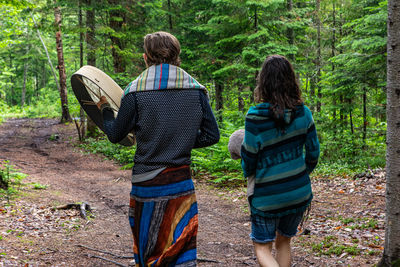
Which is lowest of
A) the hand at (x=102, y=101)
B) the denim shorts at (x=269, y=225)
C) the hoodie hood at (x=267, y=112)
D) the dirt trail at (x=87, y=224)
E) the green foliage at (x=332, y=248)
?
the dirt trail at (x=87, y=224)

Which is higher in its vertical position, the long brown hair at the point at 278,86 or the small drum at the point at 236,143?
the long brown hair at the point at 278,86

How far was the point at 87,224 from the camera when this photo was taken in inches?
237

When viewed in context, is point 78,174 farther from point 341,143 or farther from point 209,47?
point 341,143

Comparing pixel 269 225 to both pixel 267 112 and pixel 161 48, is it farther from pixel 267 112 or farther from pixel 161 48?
pixel 161 48

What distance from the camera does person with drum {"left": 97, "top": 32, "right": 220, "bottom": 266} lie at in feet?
7.99

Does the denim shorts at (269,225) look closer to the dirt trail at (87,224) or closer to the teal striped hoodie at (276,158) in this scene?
the teal striped hoodie at (276,158)

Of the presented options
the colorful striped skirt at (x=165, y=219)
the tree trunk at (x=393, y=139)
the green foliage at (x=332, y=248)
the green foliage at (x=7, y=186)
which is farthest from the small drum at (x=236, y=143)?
the green foliage at (x=7, y=186)

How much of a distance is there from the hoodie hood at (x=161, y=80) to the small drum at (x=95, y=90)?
0.57m

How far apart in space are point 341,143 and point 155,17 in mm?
10577

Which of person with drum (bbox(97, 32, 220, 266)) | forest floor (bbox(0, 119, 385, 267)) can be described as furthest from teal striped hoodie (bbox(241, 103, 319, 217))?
forest floor (bbox(0, 119, 385, 267))

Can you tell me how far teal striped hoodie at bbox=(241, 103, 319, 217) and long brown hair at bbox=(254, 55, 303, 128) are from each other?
67mm

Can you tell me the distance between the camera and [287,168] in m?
2.67

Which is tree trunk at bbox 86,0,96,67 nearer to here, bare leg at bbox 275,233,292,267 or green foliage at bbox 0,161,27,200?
green foliage at bbox 0,161,27,200

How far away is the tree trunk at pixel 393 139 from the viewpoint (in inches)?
127
